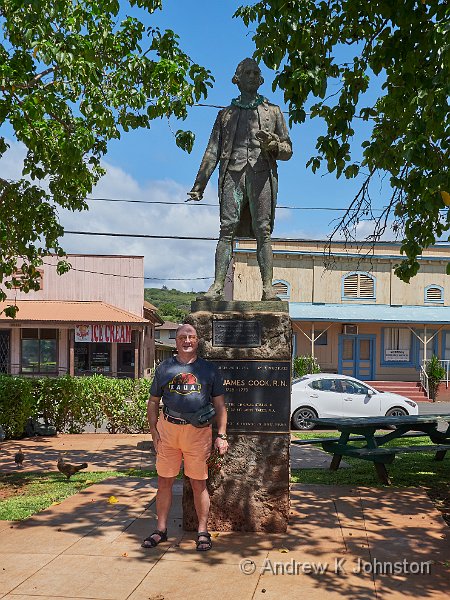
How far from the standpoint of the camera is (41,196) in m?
11.7

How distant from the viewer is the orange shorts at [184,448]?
552cm

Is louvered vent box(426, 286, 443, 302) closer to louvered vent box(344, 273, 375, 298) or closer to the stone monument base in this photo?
louvered vent box(344, 273, 375, 298)

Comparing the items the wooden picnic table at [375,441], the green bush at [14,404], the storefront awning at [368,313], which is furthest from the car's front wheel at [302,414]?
the storefront awning at [368,313]

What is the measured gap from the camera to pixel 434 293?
29547 millimetres

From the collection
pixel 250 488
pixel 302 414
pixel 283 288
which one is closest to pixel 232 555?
pixel 250 488

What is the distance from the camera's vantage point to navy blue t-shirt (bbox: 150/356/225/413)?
546cm

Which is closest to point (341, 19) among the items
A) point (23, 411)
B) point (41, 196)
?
point (41, 196)

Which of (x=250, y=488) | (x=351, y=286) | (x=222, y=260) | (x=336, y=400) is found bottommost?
(x=336, y=400)

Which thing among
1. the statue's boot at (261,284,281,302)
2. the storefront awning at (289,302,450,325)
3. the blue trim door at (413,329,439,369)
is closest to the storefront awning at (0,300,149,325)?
the storefront awning at (289,302,450,325)

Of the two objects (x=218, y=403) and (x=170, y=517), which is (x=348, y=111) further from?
(x=170, y=517)

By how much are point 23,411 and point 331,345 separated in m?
17.9

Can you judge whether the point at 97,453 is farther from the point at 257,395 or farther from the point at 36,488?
the point at 257,395

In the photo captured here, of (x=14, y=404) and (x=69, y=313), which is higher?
(x=69, y=313)

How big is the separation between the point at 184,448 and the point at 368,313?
23288mm
